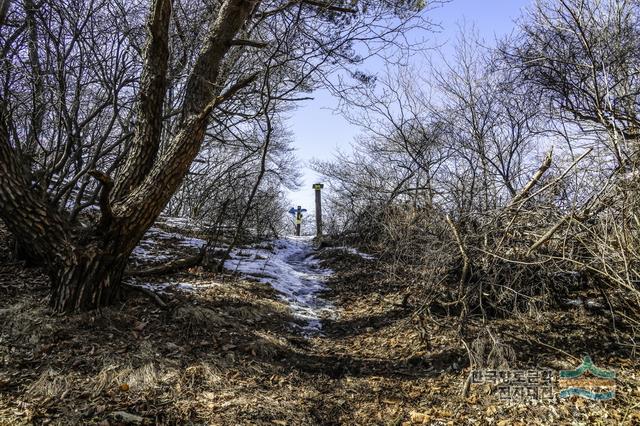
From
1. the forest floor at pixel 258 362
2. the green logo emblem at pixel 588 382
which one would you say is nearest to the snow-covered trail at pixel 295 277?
the forest floor at pixel 258 362

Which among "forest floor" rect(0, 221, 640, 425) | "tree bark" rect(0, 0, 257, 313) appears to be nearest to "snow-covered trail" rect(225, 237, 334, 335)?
"forest floor" rect(0, 221, 640, 425)

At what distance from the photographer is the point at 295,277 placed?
6.71m

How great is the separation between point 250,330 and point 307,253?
19.7 feet

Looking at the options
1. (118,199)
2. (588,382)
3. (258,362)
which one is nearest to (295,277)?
(258,362)

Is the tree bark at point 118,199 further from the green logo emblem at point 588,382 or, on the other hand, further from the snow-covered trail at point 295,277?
the green logo emblem at point 588,382

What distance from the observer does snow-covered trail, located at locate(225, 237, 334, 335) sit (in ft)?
15.9

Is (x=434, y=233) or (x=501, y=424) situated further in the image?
(x=434, y=233)

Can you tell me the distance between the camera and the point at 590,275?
364 cm

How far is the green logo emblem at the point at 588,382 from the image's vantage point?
2.69 meters

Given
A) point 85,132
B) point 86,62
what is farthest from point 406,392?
point 85,132

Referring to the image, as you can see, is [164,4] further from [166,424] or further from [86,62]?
[166,424]

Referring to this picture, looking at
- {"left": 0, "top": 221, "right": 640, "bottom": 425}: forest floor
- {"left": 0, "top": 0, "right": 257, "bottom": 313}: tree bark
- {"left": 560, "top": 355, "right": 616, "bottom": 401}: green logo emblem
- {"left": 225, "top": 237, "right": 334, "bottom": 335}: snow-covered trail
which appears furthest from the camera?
{"left": 225, "top": 237, "right": 334, "bottom": 335}: snow-covered trail

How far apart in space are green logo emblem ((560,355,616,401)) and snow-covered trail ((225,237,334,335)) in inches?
93.0

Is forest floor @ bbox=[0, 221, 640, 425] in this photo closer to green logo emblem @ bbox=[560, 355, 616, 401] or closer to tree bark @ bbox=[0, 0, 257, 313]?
green logo emblem @ bbox=[560, 355, 616, 401]
